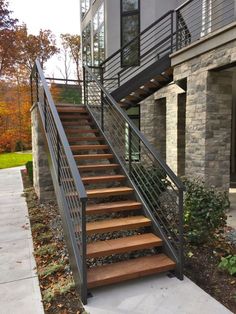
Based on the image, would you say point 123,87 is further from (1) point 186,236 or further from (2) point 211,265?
(2) point 211,265

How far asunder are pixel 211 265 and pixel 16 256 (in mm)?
2595

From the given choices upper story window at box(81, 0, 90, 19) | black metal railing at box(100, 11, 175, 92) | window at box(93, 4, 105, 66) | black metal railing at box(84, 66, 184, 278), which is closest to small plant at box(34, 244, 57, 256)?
black metal railing at box(84, 66, 184, 278)

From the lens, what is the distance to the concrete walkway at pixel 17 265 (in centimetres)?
292

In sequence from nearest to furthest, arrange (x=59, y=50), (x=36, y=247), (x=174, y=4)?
(x=36, y=247), (x=174, y=4), (x=59, y=50)

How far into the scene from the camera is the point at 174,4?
9766mm

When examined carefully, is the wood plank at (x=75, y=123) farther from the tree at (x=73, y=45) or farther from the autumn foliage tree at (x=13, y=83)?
the tree at (x=73, y=45)

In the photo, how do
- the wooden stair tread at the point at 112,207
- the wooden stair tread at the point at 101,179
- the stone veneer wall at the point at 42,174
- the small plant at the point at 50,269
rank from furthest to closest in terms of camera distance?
the stone veneer wall at the point at 42,174, the wooden stair tread at the point at 101,179, the wooden stair tread at the point at 112,207, the small plant at the point at 50,269

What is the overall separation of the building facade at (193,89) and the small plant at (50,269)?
11.5 feet

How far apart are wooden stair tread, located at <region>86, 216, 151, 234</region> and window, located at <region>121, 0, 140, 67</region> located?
23.6 ft

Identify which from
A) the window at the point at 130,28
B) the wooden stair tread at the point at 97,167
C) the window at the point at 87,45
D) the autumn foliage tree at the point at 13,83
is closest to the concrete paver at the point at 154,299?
the wooden stair tread at the point at 97,167

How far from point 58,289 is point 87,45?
476 inches

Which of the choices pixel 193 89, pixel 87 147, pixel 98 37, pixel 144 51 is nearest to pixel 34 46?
pixel 98 37

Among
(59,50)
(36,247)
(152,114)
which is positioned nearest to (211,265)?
(36,247)

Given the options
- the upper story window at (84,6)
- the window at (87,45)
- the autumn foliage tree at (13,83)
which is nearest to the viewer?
the window at (87,45)
